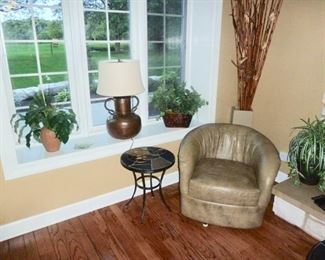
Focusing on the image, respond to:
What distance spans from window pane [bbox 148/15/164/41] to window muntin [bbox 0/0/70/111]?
86cm

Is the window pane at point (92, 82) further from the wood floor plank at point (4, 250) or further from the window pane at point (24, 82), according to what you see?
the wood floor plank at point (4, 250)

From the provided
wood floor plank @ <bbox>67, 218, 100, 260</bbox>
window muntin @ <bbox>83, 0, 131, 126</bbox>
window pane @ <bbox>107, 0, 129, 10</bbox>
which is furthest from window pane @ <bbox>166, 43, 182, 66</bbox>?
wood floor plank @ <bbox>67, 218, 100, 260</bbox>

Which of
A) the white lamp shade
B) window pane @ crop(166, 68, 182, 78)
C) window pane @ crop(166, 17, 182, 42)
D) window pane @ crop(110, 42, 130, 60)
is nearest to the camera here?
the white lamp shade

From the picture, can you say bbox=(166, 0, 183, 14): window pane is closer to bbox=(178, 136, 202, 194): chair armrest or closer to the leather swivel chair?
the leather swivel chair

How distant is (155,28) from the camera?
2705mm

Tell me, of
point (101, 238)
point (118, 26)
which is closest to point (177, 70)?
→ point (118, 26)

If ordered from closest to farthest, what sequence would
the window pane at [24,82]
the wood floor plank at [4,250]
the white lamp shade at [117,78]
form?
the wood floor plank at [4,250], the white lamp shade at [117,78], the window pane at [24,82]

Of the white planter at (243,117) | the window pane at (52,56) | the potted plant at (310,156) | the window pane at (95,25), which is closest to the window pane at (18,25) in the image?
the window pane at (52,56)

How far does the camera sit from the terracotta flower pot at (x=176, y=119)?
8.95 feet

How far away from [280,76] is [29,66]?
2330 millimetres

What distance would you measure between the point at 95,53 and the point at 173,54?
0.90m

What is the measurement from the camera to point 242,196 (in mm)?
2002

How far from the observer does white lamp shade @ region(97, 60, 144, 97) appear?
203 cm

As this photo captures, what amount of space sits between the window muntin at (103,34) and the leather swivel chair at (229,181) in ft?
3.34
